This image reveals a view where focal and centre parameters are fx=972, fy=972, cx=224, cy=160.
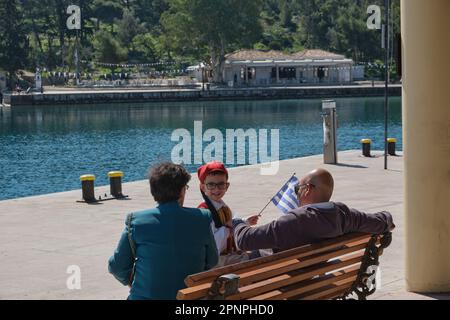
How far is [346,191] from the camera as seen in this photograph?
1755 cm

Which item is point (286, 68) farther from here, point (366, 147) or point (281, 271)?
point (281, 271)

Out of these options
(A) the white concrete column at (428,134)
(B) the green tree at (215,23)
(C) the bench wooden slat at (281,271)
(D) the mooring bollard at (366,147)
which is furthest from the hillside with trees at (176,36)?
(C) the bench wooden slat at (281,271)

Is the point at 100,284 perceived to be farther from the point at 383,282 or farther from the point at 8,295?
the point at 383,282

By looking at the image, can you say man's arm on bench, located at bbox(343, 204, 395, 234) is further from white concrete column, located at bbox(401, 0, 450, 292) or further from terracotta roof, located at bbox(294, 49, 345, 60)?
terracotta roof, located at bbox(294, 49, 345, 60)

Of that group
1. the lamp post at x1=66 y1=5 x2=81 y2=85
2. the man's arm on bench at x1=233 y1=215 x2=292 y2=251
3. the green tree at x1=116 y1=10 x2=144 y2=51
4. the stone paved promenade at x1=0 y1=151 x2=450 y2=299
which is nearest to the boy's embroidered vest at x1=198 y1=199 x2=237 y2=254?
the man's arm on bench at x1=233 y1=215 x2=292 y2=251

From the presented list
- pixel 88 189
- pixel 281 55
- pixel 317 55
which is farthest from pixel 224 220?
pixel 281 55

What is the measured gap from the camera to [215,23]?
120 meters

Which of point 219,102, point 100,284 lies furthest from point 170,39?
point 100,284

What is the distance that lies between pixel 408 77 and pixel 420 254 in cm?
158

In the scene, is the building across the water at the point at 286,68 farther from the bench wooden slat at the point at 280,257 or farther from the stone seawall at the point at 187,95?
the bench wooden slat at the point at 280,257

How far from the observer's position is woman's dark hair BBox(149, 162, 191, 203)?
5.69 meters

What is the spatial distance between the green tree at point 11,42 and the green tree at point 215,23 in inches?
726

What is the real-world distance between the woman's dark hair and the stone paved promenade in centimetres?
358

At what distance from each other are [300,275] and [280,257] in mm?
280
